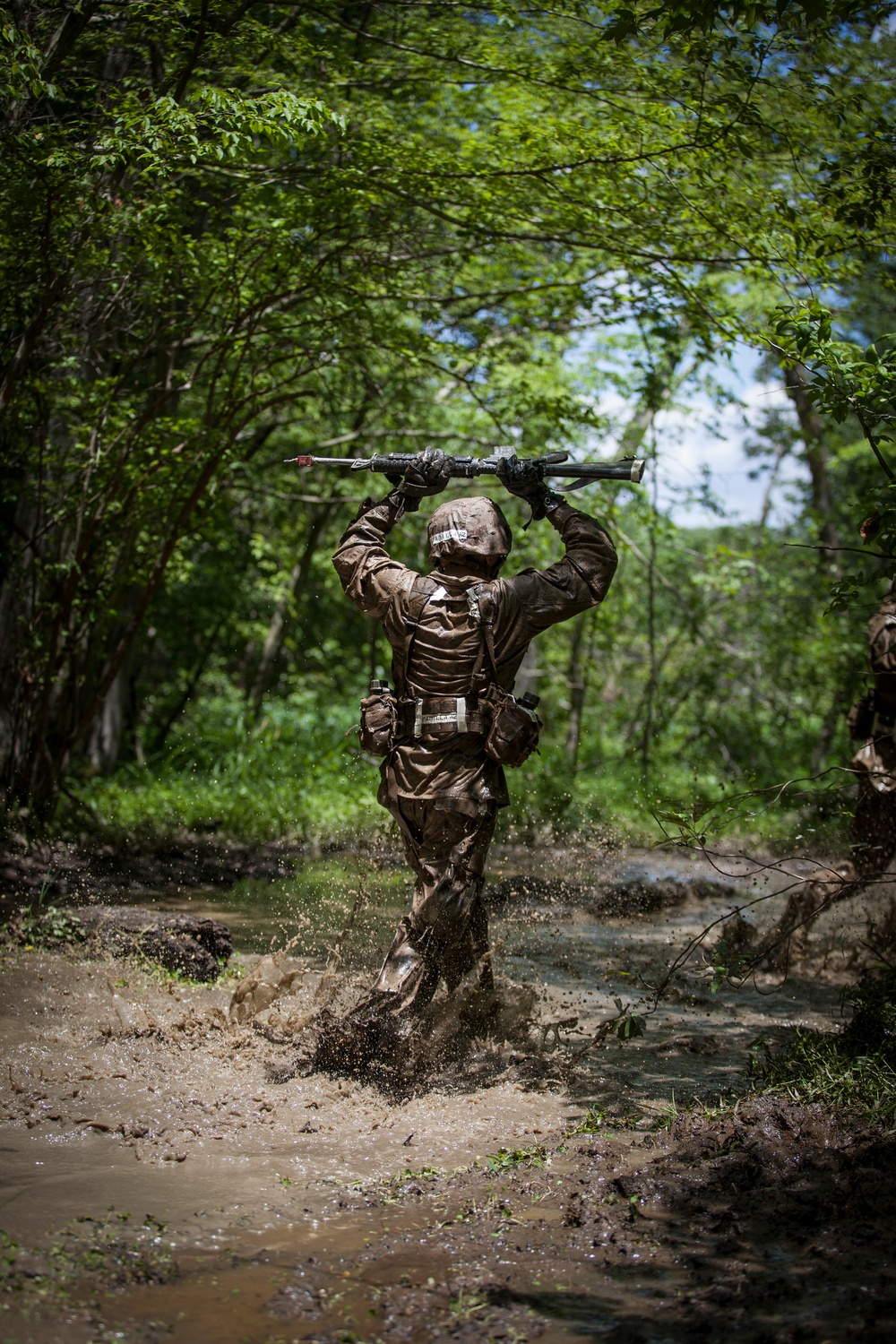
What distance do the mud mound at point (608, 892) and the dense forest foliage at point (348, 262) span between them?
63 cm

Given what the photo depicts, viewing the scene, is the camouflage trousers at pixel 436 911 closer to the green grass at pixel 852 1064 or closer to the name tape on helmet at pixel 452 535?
the name tape on helmet at pixel 452 535

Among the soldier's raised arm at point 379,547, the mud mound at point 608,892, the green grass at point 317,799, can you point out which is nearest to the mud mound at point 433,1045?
the soldier's raised arm at point 379,547

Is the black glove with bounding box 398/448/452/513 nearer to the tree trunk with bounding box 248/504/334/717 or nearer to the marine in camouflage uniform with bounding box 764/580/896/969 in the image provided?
the marine in camouflage uniform with bounding box 764/580/896/969

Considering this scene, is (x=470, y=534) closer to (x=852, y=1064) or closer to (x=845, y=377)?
(x=845, y=377)

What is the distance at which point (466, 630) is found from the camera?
4.58m

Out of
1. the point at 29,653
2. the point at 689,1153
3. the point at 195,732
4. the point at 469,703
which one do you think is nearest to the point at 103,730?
the point at 195,732

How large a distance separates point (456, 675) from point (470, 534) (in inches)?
22.8

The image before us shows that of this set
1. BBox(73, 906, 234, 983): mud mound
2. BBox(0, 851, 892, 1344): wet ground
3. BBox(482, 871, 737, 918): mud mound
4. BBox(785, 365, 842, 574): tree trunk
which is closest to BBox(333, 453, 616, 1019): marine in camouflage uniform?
BBox(0, 851, 892, 1344): wet ground

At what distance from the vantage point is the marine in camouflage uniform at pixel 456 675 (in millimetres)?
4512

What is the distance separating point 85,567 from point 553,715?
9.99 m

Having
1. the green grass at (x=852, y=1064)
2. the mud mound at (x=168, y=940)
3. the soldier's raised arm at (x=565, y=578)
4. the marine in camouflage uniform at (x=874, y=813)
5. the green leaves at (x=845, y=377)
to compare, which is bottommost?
the mud mound at (x=168, y=940)

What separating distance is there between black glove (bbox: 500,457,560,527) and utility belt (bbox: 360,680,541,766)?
75 cm

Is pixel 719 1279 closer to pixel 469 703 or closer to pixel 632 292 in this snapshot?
pixel 469 703

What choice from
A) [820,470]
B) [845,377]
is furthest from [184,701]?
Answer: [845,377]
